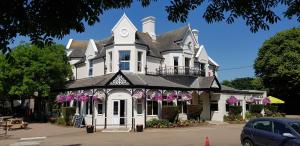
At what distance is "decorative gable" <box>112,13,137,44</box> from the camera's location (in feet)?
119

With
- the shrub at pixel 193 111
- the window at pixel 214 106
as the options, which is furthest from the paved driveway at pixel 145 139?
the window at pixel 214 106

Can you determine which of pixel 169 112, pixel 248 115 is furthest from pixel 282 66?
pixel 169 112

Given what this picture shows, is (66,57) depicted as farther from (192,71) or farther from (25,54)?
(192,71)

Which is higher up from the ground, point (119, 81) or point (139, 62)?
point (139, 62)

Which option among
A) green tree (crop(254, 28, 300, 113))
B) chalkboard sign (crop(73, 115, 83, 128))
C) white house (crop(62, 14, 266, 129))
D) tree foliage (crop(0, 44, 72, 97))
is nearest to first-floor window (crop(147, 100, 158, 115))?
white house (crop(62, 14, 266, 129))

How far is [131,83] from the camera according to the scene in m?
32.4

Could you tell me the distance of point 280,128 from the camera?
13250 millimetres

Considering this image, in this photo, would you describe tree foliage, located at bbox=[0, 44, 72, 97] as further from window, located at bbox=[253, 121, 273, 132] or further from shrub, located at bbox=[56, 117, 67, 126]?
window, located at bbox=[253, 121, 273, 132]

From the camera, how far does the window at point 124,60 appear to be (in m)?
36.3

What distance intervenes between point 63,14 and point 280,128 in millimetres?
10113

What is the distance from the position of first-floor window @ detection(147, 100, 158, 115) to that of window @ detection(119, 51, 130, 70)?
4.22m

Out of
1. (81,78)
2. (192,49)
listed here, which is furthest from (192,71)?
(81,78)

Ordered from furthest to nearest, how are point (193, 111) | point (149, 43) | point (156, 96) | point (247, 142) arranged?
point (149, 43), point (193, 111), point (156, 96), point (247, 142)

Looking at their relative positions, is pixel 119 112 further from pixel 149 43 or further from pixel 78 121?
pixel 149 43
